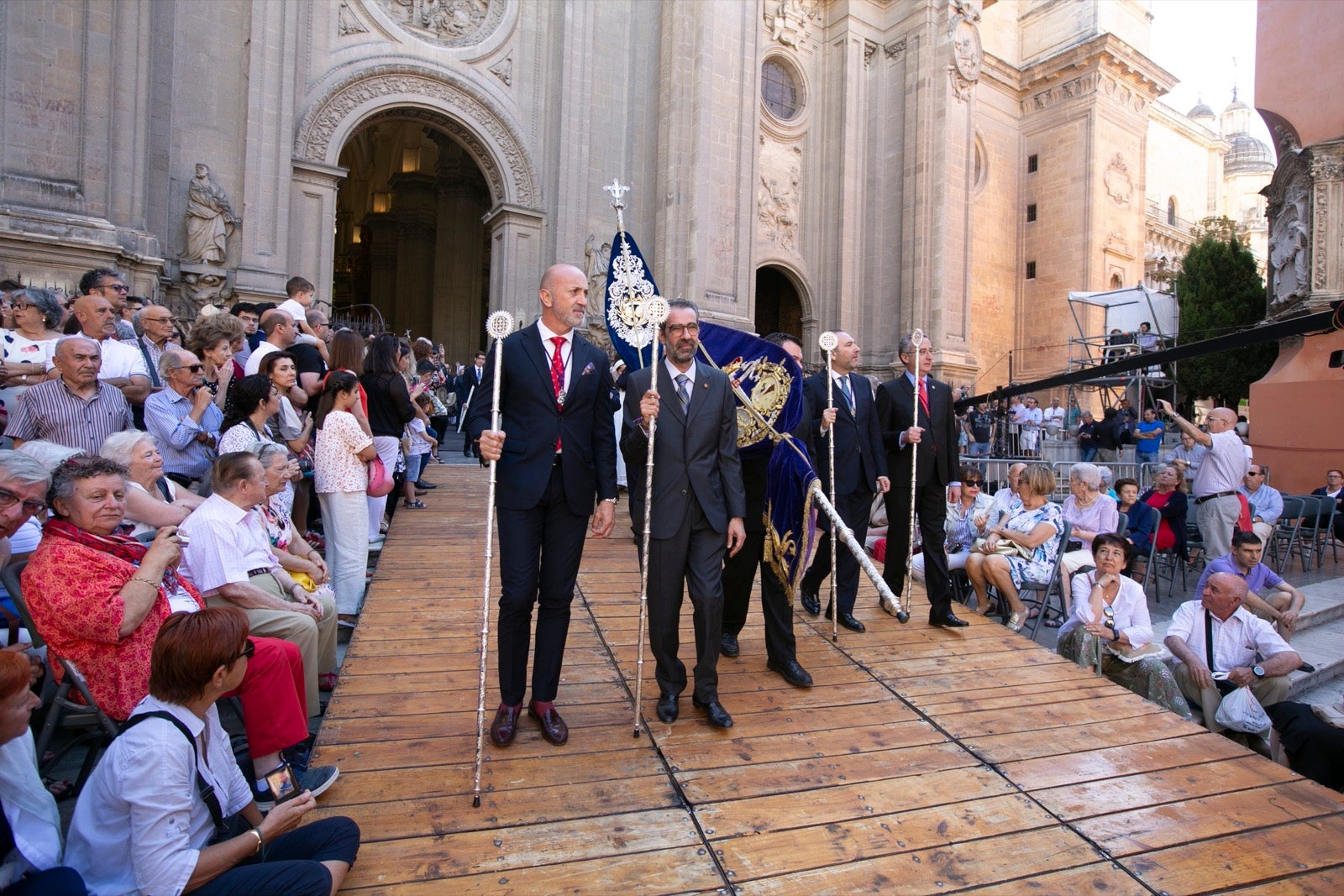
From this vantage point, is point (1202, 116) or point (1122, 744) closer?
point (1122, 744)

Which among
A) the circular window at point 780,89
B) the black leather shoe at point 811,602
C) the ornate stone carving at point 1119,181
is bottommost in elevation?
the black leather shoe at point 811,602

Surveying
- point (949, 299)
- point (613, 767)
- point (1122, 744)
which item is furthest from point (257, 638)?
point (949, 299)

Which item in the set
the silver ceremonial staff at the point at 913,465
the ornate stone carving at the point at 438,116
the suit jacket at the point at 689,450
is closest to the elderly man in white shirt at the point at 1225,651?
the silver ceremonial staff at the point at 913,465

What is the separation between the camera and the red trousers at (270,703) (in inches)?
124

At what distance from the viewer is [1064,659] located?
5113 mm

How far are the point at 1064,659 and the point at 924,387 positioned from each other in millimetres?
2144

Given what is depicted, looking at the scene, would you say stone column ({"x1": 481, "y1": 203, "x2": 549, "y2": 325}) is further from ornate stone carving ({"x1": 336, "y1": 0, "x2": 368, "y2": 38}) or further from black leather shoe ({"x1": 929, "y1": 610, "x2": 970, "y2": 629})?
black leather shoe ({"x1": 929, "y1": 610, "x2": 970, "y2": 629})

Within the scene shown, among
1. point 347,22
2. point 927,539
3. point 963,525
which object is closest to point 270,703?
point 927,539

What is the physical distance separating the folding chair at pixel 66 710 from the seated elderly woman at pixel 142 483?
1.64 ft

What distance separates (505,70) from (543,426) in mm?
14481

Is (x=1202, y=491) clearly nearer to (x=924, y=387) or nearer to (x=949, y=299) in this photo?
(x=924, y=387)

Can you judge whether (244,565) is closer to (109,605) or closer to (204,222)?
(109,605)

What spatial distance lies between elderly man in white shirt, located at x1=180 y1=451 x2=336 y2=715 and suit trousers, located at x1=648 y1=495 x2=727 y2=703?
5.78ft

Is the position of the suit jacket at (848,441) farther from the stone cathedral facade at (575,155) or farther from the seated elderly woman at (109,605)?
the stone cathedral facade at (575,155)
